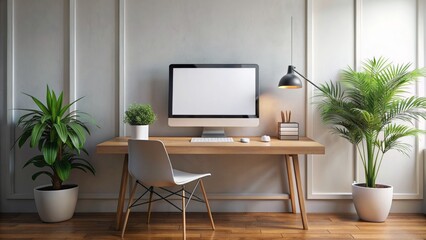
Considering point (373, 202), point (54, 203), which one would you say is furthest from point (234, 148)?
point (54, 203)

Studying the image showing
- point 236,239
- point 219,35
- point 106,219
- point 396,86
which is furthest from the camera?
point 219,35

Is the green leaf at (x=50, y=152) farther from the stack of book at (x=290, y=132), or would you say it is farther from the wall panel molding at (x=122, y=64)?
the stack of book at (x=290, y=132)

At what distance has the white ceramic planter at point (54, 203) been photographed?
8.44 ft

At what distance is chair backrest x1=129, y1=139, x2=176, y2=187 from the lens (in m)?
2.08

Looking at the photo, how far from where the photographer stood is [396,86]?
8.34 feet

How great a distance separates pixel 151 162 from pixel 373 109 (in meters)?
1.80

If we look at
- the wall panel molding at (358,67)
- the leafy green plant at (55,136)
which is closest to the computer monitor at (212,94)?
the wall panel molding at (358,67)

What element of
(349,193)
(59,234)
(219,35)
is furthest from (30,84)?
(349,193)

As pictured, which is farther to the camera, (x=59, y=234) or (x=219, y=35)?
(x=219, y=35)

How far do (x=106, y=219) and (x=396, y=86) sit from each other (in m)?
2.64

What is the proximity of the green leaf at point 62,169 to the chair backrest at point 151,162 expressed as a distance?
2.50 ft

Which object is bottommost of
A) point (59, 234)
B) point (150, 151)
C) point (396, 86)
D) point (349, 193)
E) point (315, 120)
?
point (59, 234)

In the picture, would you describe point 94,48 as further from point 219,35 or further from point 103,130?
point 219,35

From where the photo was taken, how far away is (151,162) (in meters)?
2.12
